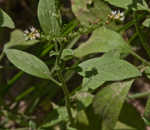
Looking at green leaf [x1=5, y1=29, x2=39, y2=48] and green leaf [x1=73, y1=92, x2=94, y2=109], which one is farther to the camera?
green leaf [x1=5, y1=29, x2=39, y2=48]

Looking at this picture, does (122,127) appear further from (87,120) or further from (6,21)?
(6,21)

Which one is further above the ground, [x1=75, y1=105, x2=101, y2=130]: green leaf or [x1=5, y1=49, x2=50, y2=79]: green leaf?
[x1=5, y1=49, x2=50, y2=79]: green leaf

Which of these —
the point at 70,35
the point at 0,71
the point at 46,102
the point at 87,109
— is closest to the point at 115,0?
the point at 70,35

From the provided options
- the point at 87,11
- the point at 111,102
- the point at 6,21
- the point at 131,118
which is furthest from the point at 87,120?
the point at 6,21

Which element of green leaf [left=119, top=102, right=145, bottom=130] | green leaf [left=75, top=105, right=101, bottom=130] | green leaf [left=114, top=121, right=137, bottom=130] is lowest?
green leaf [left=114, top=121, right=137, bottom=130]

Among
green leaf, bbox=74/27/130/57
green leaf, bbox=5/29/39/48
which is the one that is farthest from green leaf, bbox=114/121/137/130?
green leaf, bbox=5/29/39/48

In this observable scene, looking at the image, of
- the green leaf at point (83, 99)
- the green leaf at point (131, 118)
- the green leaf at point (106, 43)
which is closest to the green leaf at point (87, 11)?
the green leaf at point (106, 43)

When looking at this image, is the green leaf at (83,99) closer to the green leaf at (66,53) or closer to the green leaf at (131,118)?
the green leaf at (131,118)

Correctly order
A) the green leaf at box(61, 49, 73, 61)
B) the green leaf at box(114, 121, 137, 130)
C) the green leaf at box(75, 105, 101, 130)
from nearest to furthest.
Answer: the green leaf at box(61, 49, 73, 61)
the green leaf at box(75, 105, 101, 130)
the green leaf at box(114, 121, 137, 130)

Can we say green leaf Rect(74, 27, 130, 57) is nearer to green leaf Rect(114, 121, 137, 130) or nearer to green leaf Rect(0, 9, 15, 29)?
green leaf Rect(114, 121, 137, 130)
